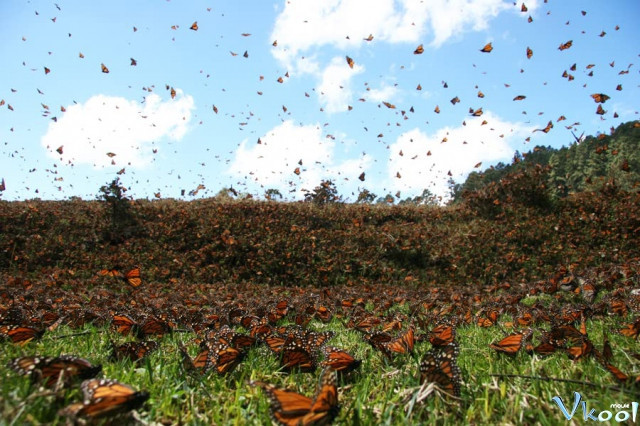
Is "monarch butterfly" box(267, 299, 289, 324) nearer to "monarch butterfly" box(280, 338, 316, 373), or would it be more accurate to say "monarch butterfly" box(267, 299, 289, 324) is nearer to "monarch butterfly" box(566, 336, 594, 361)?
"monarch butterfly" box(280, 338, 316, 373)

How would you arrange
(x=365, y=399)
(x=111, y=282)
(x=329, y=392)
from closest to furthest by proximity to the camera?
1. (x=329, y=392)
2. (x=365, y=399)
3. (x=111, y=282)

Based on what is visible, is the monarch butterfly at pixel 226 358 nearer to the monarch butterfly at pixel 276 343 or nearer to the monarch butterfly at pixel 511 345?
the monarch butterfly at pixel 276 343

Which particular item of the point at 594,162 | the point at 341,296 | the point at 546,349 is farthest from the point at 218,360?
the point at 594,162

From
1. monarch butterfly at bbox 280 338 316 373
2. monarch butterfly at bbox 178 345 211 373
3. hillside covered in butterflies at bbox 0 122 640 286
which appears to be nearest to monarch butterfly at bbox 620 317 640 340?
monarch butterfly at bbox 280 338 316 373

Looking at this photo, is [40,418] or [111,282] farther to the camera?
[111,282]

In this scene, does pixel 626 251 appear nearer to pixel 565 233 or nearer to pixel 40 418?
pixel 565 233

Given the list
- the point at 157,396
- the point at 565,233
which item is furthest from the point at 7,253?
the point at 565,233

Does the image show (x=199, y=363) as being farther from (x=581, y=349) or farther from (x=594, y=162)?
(x=594, y=162)
